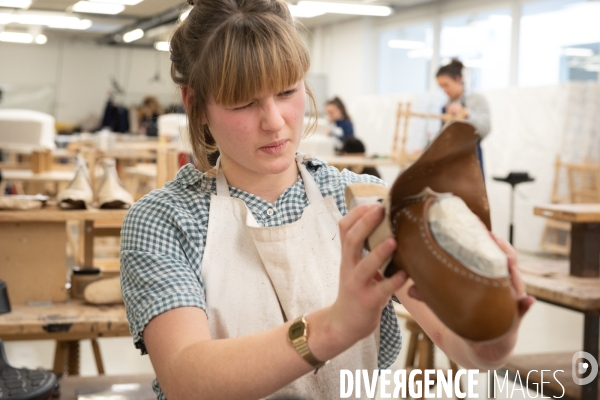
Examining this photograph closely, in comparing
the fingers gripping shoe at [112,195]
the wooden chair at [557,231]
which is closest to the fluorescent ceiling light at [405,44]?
the wooden chair at [557,231]

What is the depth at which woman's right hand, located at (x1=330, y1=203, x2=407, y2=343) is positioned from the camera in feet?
2.66

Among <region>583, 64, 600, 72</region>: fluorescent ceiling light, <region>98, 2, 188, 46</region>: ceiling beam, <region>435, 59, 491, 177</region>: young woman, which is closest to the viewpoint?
<region>435, 59, 491, 177</region>: young woman

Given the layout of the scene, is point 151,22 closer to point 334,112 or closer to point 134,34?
point 134,34

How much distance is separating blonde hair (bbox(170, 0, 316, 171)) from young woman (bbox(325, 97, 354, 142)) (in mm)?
7474

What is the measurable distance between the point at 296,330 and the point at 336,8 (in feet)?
33.6

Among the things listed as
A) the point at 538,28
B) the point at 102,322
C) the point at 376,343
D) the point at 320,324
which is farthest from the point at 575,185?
the point at 320,324

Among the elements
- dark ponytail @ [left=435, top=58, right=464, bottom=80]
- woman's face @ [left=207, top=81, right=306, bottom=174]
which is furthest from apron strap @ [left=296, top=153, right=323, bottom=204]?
dark ponytail @ [left=435, top=58, right=464, bottom=80]

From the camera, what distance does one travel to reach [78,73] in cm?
1725

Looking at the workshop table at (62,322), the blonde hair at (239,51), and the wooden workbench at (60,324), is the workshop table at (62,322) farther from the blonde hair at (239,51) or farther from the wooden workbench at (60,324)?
the blonde hair at (239,51)

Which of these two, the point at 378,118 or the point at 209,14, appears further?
the point at 378,118

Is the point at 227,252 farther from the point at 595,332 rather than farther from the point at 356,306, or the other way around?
the point at 595,332

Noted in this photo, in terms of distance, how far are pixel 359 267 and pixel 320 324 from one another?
4.4 inches

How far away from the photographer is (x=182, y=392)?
0.99 metres

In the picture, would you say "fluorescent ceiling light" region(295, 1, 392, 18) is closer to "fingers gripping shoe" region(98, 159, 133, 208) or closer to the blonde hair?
"fingers gripping shoe" region(98, 159, 133, 208)
